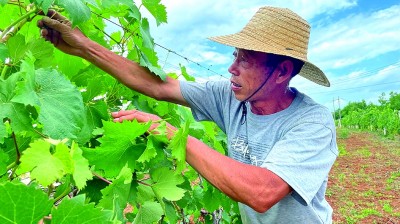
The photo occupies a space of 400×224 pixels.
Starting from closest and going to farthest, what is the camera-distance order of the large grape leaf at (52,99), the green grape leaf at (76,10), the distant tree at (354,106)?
the large grape leaf at (52,99) < the green grape leaf at (76,10) < the distant tree at (354,106)

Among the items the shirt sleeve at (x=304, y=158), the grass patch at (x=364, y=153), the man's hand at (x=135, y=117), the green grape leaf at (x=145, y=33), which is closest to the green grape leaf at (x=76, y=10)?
the man's hand at (x=135, y=117)

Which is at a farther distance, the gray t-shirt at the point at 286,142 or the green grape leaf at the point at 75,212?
the gray t-shirt at the point at 286,142

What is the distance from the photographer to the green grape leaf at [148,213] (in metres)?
1.72

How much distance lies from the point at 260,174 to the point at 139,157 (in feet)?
1.85

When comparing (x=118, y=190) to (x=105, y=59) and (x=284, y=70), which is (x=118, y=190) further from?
(x=284, y=70)

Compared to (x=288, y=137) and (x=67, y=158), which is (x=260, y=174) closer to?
(x=288, y=137)

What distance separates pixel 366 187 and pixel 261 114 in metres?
12.6

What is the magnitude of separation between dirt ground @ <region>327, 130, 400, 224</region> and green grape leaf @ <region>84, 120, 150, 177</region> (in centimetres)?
940

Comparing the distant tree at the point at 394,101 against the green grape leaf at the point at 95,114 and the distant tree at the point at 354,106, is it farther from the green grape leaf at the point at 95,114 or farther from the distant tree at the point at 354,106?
the green grape leaf at the point at 95,114

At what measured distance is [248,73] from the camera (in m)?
2.26

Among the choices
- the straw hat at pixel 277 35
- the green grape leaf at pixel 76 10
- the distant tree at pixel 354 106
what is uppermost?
the green grape leaf at pixel 76 10

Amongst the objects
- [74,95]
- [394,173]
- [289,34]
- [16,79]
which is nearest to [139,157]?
[74,95]

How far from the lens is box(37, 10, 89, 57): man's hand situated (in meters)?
1.75

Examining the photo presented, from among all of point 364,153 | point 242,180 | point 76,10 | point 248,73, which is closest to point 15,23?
point 76,10
